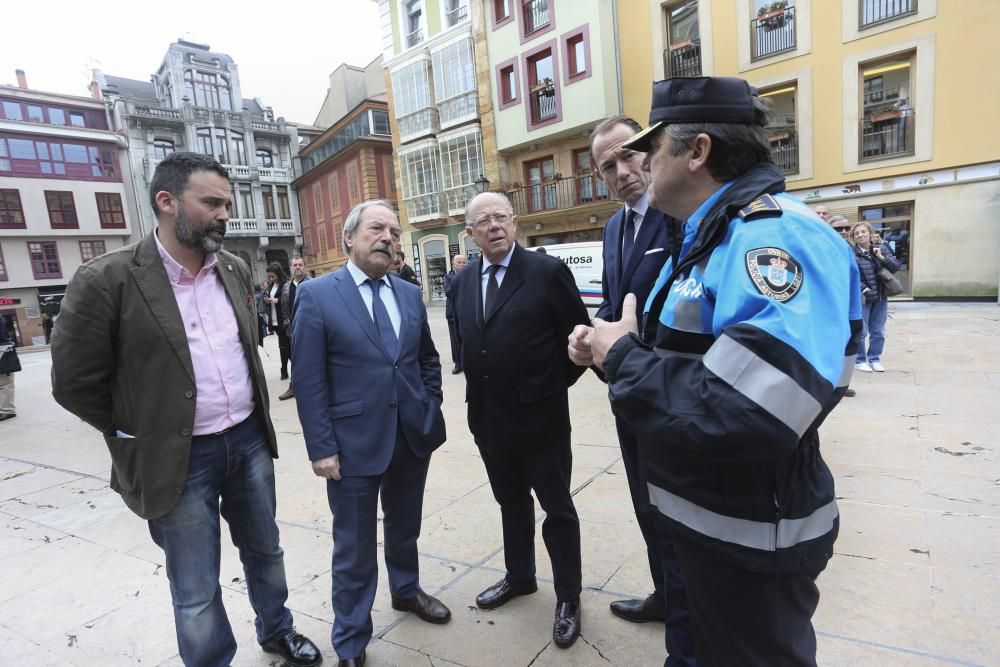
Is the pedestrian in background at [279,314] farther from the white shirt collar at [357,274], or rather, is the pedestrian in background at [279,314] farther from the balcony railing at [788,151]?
the balcony railing at [788,151]

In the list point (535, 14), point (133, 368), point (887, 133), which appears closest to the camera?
point (133, 368)

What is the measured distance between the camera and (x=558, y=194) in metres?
19.4

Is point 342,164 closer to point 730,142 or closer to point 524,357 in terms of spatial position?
point 524,357

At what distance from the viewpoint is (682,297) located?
1279 millimetres

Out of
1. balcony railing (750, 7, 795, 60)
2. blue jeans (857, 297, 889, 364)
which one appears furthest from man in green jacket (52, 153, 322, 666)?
balcony railing (750, 7, 795, 60)

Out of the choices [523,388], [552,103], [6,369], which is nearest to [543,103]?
[552,103]

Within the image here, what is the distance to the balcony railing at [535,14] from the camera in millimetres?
18497

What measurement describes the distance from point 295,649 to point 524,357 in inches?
63.1

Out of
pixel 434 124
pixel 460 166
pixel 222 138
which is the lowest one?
pixel 460 166

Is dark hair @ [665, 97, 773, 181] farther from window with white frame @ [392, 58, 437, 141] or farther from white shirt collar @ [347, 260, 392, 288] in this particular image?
window with white frame @ [392, 58, 437, 141]

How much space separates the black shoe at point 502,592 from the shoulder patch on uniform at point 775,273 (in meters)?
2.11

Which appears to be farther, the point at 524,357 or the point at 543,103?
the point at 543,103

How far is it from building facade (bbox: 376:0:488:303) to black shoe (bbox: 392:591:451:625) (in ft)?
63.5

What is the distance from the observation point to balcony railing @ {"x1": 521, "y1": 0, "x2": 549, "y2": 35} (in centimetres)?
1850
